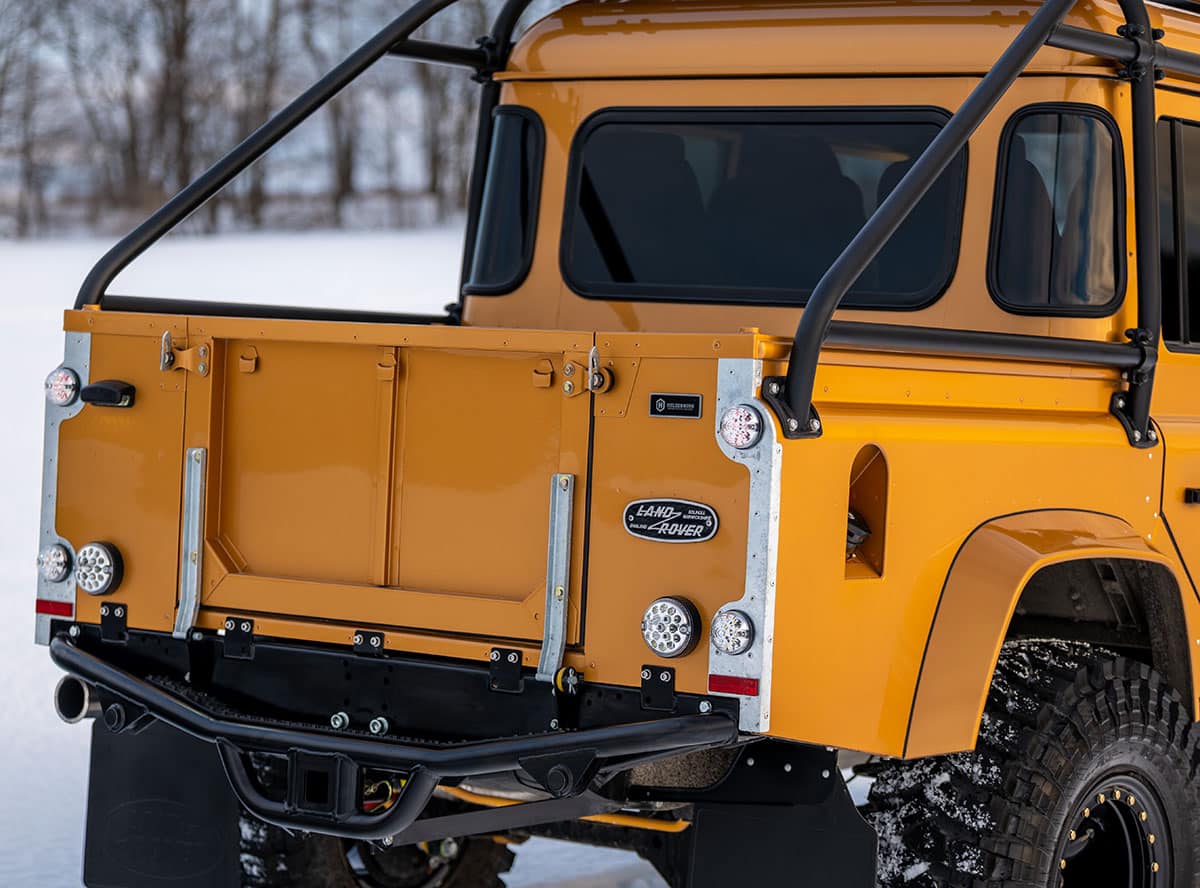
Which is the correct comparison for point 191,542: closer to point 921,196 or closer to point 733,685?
point 733,685

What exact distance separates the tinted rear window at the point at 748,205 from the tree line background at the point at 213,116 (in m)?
31.9

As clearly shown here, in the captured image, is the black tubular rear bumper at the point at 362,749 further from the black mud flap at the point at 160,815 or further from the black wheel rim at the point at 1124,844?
the black wheel rim at the point at 1124,844

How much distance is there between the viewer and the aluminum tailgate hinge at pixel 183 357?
430 centimetres

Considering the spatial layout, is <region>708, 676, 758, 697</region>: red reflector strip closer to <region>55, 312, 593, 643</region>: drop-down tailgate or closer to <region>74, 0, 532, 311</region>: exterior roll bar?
<region>55, 312, 593, 643</region>: drop-down tailgate


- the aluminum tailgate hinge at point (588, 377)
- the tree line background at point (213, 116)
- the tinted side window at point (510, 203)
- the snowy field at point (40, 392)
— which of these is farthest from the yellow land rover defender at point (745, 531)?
the tree line background at point (213, 116)

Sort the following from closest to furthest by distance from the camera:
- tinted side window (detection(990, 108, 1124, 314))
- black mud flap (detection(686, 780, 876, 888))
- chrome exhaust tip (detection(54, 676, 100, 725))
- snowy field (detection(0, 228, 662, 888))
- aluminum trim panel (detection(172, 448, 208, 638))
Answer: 1. black mud flap (detection(686, 780, 876, 888))
2. aluminum trim panel (detection(172, 448, 208, 638))
3. chrome exhaust tip (detection(54, 676, 100, 725))
4. tinted side window (detection(990, 108, 1124, 314))
5. snowy field (detection(0, 228, 662, 888))

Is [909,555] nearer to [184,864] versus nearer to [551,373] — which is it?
[551,373]

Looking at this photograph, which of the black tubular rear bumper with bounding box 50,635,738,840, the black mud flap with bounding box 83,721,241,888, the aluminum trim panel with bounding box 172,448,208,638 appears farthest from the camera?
the black mud flap with bounding box 83,721,241,888

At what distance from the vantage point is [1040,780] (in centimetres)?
412

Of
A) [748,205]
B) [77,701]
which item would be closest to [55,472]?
[77,701]

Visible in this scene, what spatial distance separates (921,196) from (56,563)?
228cm

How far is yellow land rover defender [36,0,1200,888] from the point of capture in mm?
3791

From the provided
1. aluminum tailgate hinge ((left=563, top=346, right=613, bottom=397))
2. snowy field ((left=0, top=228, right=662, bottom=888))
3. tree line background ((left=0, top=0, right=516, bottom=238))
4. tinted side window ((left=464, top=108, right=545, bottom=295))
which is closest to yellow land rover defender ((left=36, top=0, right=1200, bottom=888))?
aluminum tailgate hinge ((left=563, top=346, right=613, bottom=397))

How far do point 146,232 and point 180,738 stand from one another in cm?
142
